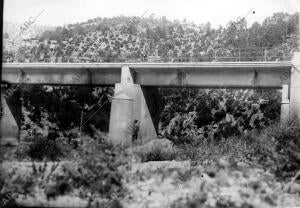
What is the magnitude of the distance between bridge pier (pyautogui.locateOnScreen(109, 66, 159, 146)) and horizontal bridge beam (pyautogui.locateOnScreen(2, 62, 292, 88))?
960mm

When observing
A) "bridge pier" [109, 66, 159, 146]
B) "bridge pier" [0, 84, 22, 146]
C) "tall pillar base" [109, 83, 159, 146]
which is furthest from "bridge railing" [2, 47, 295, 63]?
"bridge pier" [0, 84, 22, 146]

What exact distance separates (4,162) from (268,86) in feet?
92.2

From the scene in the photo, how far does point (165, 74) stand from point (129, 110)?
149 inches

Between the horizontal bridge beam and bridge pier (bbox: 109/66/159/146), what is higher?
the horizontal bridge beam

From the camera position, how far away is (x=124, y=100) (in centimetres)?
3622

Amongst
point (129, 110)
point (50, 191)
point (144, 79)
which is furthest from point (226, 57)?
point (50, 191)

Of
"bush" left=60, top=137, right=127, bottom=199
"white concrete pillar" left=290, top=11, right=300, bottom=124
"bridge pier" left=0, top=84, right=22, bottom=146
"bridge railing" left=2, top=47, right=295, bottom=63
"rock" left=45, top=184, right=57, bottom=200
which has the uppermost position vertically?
"bridge railing" left=2, top=47, right=295, bottom=63

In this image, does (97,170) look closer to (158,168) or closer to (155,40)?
(158,168)

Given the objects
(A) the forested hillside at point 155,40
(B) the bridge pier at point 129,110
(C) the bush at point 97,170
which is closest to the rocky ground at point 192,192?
(C) the bush at point 97,170

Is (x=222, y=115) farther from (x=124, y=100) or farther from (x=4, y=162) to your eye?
(x=4, y=162)

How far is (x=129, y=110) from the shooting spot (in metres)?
36.2

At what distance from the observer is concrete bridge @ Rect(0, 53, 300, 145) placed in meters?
33.2

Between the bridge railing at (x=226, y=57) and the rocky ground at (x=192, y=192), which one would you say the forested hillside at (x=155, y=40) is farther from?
the rocky ground at (x=192, y=192)

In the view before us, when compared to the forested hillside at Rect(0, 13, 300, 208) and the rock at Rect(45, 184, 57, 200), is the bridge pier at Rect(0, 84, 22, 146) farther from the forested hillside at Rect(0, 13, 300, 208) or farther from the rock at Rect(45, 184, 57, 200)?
the rock at Rect(45, 184, 57, 200)
